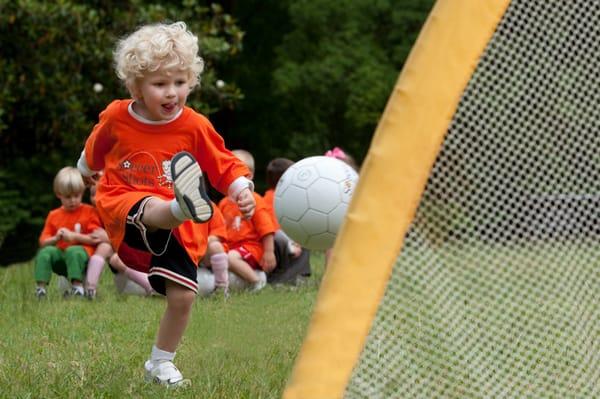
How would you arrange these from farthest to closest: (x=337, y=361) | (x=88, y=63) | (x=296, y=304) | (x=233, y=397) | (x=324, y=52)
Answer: (x=324, y=52) → (x=88, y=63) → (x=296, y=304) → (x=233, y=397) → (x=337, y=361)

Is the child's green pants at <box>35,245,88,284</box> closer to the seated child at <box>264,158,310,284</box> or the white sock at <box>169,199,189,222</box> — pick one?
the seated child at <box>264,158,310,284</box>

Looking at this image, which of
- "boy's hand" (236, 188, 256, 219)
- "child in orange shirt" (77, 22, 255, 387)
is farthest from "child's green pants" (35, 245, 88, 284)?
"boy's hand" (236, 188, 256, 219)

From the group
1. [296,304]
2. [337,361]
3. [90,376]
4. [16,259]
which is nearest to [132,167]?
[90,376]

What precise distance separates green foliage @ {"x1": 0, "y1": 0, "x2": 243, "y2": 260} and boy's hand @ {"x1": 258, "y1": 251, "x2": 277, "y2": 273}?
5.38 meters

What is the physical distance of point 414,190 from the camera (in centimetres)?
305

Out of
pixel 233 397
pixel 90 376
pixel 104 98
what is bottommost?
pixel 104 98

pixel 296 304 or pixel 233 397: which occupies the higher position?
pixel 233 397

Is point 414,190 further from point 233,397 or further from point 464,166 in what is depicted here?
point 233,397

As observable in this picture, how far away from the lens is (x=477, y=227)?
3.13 meters

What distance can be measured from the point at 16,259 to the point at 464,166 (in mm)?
13715

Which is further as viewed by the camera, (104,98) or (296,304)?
(104,98)

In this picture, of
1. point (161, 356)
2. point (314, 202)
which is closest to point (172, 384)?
point (161, 356)

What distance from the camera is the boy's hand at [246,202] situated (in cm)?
458

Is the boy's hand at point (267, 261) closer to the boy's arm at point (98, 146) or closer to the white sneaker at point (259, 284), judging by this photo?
the white sneaker at point (259, 284)
